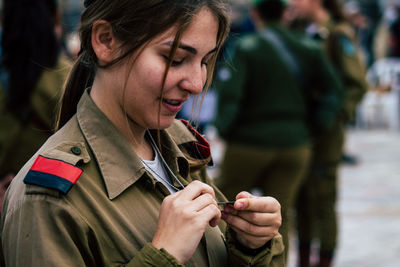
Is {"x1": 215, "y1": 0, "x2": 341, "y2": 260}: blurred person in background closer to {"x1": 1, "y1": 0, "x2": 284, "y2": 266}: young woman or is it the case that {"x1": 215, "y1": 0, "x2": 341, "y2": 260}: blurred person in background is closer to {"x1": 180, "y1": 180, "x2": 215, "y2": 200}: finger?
{"x1": 1, "y1": 0, "x2": 284, "y2": 266}: young woman

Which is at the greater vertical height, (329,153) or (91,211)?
(91,211)

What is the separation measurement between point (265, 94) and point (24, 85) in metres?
1.61

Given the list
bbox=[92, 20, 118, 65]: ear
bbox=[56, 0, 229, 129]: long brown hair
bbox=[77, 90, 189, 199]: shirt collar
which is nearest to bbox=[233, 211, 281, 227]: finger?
bbox=[77, 90, 189, 199]: shirt collar

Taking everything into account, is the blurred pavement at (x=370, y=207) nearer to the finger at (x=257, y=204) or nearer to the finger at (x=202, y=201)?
the finger at (x=257, y=204)

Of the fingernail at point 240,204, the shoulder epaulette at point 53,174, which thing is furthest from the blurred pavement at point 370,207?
the shoulder epaulette at point 53,174

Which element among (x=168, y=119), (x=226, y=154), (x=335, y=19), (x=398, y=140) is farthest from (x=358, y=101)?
(x=398, y=140)

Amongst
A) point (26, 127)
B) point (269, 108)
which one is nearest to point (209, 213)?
point (26, 127)

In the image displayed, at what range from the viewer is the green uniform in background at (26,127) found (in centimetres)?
316

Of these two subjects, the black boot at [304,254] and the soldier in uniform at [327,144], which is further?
the black boot at [304,254]

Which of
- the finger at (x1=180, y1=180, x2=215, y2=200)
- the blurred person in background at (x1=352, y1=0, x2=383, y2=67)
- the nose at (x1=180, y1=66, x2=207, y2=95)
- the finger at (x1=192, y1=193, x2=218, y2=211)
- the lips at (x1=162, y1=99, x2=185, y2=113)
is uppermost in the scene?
the nose at (x1=180, y1=66, x2=207, y2=95)

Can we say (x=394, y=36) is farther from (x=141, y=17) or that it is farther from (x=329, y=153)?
(x=141, y=17)

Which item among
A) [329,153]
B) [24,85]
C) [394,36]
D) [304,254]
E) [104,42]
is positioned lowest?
[394,36]

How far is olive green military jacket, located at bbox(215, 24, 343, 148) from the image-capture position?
159 inches

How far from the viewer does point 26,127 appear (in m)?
3.22
